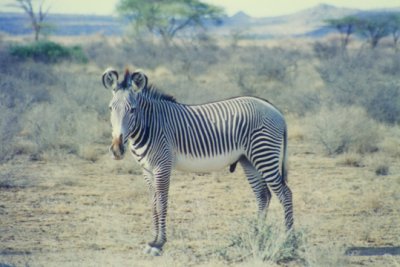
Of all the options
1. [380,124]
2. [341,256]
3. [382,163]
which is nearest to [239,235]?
[341,256]

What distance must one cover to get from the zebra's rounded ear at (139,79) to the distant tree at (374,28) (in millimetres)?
36181

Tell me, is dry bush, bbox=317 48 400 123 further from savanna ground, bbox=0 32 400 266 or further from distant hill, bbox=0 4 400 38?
distant hill, bbox=0 4 400 38

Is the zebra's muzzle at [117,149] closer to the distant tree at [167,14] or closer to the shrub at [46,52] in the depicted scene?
the shrub at [46,52]

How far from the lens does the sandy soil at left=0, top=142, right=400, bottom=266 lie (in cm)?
667

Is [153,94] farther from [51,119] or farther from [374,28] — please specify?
[374,28]

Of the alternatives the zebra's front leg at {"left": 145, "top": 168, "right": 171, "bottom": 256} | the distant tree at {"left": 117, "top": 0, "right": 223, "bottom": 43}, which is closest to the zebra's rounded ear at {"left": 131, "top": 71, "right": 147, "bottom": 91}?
the zebra's front leg at {"left": 145, "top": 168, "right": 171, "bottom": 256}

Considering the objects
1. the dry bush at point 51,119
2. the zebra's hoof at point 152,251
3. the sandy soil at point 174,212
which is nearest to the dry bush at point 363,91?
the sandy soil at point 174,212

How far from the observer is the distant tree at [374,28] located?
41281 millimetres

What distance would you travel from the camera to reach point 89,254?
6699mm

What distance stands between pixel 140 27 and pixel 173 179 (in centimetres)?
3796

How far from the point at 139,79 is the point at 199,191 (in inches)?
133

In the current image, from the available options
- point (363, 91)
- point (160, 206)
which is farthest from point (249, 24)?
point (160, 206)

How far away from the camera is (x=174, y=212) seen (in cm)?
857

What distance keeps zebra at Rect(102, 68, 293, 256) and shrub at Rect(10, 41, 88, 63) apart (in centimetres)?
2159
